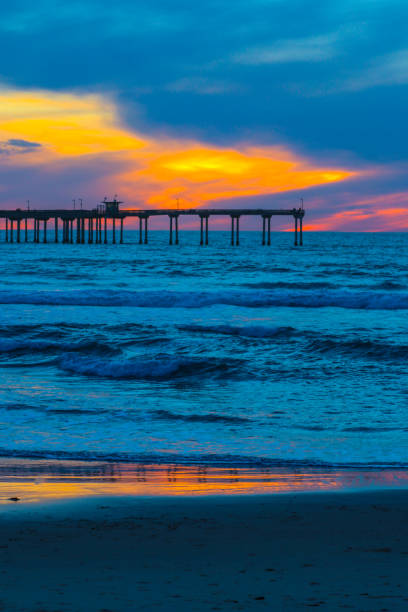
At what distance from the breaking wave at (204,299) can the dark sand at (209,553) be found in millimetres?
24438

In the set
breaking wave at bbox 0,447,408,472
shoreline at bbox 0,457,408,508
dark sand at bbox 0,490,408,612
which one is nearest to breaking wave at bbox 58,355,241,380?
breaking wave at bbox 0,447,408,472

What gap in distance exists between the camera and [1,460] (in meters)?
7.17

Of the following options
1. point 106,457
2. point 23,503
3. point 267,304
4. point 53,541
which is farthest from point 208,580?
point 267,304

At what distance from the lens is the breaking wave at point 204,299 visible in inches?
1211

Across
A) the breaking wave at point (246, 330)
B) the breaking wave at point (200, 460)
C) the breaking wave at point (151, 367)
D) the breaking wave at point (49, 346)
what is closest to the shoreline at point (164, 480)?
the breaking wave at point (200, 460)

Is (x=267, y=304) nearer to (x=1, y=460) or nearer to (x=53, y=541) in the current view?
(x=1, y=460)

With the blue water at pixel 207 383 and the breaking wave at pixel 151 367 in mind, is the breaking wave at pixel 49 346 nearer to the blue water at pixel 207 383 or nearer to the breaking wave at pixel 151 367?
the blue water at pixel 207 383

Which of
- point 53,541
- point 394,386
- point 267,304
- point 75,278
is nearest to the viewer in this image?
point 53,541

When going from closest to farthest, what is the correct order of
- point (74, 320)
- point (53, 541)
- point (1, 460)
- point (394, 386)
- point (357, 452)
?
point (53, 541) → point (1, 460) → point (357, 452) → point (394, 386) → point (74, 320)

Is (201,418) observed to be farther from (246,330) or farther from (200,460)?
(246,330)

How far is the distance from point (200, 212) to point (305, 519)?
88.8 metres

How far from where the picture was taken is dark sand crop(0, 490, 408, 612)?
3.83 meters

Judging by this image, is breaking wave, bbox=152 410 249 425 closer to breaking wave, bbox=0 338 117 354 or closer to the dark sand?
the dark sand

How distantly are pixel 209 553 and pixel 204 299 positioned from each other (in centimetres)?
2743
